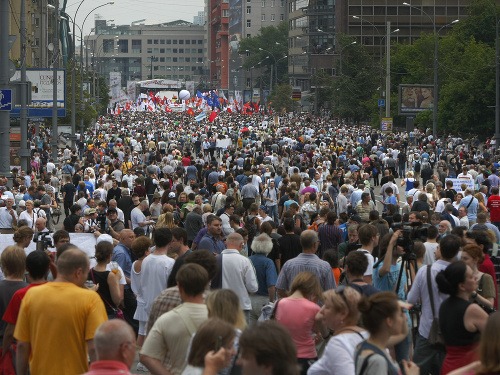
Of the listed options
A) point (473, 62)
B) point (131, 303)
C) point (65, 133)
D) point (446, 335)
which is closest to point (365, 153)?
point (473, 62)

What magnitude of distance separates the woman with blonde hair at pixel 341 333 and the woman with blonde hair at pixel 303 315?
2.69 feet

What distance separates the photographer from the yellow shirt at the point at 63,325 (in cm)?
779

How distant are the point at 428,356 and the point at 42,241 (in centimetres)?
582

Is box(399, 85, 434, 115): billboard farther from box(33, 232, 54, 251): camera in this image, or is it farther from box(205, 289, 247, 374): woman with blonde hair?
box(205, 289, 247, 374): woman with blonde hair

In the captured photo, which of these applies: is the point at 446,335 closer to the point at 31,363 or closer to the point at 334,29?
the point at 31,363

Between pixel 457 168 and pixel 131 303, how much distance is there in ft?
102

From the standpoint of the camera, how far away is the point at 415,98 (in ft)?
238

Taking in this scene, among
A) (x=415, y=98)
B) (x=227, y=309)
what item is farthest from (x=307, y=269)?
(x=415, y=98)

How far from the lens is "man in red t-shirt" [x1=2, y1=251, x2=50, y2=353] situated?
874 cm

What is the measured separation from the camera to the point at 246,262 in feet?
36.9

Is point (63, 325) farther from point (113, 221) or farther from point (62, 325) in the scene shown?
point (113, 221)

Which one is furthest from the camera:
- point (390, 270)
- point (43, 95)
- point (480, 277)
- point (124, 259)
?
point (43, 95)

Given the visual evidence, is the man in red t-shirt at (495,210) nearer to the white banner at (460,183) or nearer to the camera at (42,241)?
the white banner at (460,183)

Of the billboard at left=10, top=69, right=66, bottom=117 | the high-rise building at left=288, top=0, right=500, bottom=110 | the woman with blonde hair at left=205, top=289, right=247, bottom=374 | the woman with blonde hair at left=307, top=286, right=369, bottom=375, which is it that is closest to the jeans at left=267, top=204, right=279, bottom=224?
the woman with blonde hair at left=307, top=286, right=369, bottom=375
